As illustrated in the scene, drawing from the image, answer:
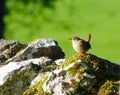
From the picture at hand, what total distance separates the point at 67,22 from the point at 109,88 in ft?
59.3

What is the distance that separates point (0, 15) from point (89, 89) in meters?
19.9

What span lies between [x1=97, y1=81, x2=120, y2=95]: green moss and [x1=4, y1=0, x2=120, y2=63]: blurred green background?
1401cm

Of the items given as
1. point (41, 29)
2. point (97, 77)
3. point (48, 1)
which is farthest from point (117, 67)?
point (48, 1)

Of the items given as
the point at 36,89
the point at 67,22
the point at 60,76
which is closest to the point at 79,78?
the point at 60,76

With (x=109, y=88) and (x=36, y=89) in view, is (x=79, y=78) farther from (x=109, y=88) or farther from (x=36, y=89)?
(x=36, y=89)

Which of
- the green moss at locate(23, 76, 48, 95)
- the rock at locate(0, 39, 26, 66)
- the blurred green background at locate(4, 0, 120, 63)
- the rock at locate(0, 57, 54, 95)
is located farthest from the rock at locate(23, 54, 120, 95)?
the blurred green background at locate(4, 0, 120, 63)

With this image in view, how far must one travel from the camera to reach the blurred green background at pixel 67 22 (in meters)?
24.4

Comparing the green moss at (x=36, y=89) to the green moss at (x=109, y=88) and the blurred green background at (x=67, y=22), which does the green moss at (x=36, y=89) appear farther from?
the blurred green background at (x=67, y=22)

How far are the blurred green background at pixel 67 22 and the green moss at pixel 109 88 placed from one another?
14.0 metres

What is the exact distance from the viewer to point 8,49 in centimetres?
1074

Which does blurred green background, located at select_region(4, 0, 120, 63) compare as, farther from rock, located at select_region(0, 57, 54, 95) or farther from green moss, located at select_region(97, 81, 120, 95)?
green moss, located at select_region(97, 81, 120, 95)

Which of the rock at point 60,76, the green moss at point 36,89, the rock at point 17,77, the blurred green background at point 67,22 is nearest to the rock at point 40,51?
the rock at point 60,76

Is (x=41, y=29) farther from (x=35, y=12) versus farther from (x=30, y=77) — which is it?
(x=30, y=77)

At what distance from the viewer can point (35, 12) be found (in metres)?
29.1
